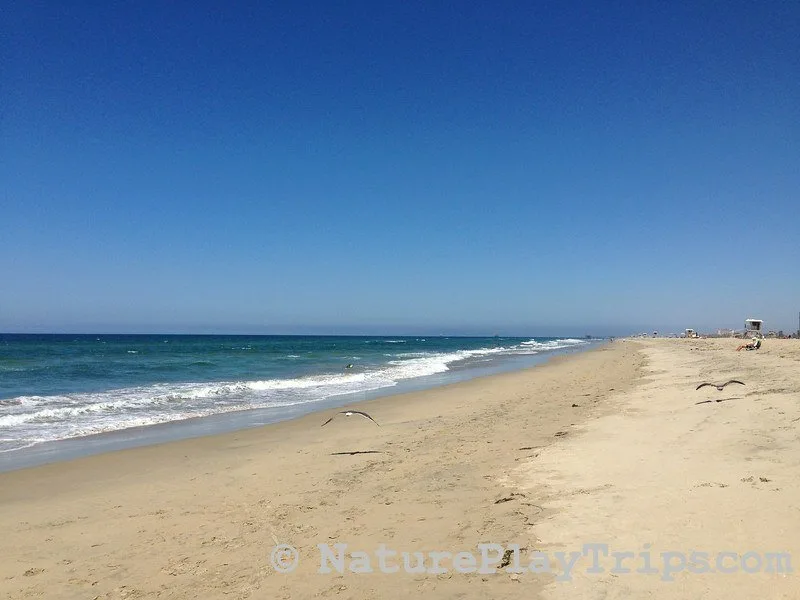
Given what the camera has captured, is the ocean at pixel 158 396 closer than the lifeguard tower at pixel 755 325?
Answer: Yes

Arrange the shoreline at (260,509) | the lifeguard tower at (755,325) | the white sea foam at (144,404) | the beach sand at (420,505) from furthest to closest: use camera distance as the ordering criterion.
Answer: the lifeguard tower at (755,325) < the white sea foam at (144,404) < the shoreline at (260,509) < the beach sand at (420,505)

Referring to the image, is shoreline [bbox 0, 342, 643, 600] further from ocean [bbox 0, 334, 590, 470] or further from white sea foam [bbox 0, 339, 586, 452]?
white sea foam [bbox 0, 339, 586, 452]

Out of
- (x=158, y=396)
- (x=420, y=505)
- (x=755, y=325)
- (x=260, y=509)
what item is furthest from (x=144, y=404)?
(x=755, y=325)

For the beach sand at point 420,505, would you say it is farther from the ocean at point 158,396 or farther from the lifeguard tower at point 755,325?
the lifeguard tower at point 755,325

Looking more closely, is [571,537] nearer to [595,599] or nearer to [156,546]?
[595,599]

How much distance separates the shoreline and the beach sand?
28mm

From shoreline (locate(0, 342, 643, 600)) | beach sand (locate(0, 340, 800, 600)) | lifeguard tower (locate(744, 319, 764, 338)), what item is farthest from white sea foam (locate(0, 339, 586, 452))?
lifeguard tower (locate(744, 319, 764, 338))

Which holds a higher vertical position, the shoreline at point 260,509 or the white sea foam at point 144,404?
the shoreline at point 260,509

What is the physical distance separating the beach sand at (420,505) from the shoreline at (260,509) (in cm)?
3

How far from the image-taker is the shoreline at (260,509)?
4664mm

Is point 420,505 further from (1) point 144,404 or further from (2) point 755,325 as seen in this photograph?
(2) point 755,325

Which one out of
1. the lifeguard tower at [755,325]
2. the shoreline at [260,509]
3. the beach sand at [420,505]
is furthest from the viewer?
the lifeguard tower at [755,325]

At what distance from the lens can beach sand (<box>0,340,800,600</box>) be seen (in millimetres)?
4398

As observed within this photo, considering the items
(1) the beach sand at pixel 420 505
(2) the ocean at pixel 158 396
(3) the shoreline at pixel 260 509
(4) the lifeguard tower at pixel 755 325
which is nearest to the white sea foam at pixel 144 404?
(2) the ocean at pixel 158 396
